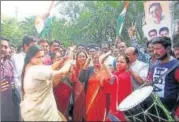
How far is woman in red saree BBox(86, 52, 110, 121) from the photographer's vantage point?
8.83 ft

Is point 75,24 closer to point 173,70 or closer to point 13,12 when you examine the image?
point 13,12

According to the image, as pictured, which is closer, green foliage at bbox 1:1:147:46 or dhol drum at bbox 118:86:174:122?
dhol drum at bbox 118:86:174:122

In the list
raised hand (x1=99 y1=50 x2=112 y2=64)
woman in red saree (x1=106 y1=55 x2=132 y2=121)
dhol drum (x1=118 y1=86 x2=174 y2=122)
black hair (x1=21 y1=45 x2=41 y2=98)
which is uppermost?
black hair (x1=21 y1=45 x2=41 y2=98)

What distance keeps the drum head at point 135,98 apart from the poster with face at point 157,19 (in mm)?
387

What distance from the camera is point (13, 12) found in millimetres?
2682

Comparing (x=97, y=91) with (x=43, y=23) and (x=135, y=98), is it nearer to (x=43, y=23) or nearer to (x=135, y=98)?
(x=135, y=98)

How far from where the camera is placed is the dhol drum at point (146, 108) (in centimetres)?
253

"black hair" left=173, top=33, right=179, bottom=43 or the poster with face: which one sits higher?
the poster with face

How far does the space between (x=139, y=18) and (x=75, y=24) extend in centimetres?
47

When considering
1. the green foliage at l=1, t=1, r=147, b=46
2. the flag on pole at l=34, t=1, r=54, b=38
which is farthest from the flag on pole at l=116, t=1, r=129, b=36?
the flag on pole at l=34, t=1, r=54, b=38

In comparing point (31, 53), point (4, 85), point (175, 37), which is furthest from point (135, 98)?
point (4, 85)

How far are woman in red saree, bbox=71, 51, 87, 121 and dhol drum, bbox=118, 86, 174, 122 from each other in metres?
0.33

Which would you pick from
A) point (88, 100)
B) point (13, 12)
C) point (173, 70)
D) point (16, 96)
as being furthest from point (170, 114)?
point (13, 12)

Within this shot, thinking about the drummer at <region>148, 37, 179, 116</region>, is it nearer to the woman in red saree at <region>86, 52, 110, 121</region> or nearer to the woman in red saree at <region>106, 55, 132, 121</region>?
the woman in red saree at <region>106, 55, 132, 121</region>
